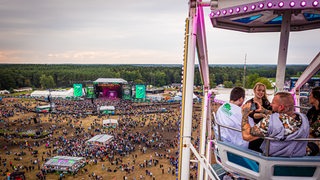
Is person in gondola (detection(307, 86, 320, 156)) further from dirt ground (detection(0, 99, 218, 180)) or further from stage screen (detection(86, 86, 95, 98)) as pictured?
stage screen (detection(86, 86, 95, 98))

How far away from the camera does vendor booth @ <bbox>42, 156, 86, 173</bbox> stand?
17625 millimetres

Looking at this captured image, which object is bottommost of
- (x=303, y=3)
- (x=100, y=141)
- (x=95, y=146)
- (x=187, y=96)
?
(x=95, y=146)

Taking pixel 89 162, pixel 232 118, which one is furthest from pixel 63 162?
pixel 232 118

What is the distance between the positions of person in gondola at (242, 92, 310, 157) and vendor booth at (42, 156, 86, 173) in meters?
17.4

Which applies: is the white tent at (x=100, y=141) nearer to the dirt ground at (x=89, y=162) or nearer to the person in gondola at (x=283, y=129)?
the dirt ground at (x=89, y=162)

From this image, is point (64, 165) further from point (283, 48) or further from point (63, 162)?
point (283, 48)

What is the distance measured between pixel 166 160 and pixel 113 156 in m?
4.41

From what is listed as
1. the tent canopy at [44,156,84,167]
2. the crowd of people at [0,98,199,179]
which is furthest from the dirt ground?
the tent canopy at [44,156,84,167]

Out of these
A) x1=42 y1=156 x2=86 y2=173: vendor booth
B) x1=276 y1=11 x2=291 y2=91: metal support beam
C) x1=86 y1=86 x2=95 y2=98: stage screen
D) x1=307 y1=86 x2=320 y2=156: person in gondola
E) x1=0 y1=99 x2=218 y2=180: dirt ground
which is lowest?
x1=0 y1=99 x2=218 y2=180: dirt ground

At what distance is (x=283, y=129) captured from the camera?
2525mm

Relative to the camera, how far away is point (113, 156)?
20578 millimetres

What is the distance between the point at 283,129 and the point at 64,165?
58.6 feet

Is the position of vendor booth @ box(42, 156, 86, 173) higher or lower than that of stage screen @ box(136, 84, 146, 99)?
lower

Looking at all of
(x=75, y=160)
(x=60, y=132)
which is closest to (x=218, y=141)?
(x=75, y=160)
